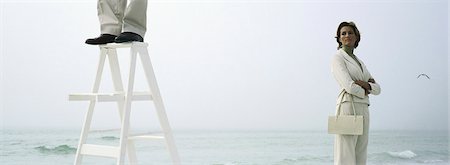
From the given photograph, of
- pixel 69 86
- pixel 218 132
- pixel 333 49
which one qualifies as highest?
pixel 333 49

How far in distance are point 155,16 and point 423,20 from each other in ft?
9.47

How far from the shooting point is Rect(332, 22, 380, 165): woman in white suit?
353cm

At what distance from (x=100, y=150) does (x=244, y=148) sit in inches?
147

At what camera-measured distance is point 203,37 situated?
640cm

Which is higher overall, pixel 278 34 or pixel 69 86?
pixel 278 34

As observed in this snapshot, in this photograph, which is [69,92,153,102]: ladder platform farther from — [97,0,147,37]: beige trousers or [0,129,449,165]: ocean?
[0,129,449,165]: ocean

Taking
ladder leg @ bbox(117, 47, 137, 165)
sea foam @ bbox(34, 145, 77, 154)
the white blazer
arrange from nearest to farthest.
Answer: ladder leg @ bbox(117, 47, 137, 165) < the white blazer < sea foam @ bbox(34, 145, 77, 154)

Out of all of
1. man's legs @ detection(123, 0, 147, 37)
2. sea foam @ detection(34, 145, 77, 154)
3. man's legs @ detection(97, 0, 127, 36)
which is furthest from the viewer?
Result: sea foam @ detection(34, 145, 77, 154)

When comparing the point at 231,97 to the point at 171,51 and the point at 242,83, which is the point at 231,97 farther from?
the point at 171,51

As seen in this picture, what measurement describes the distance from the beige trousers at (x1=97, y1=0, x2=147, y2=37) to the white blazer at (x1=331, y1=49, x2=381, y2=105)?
3.73 feet

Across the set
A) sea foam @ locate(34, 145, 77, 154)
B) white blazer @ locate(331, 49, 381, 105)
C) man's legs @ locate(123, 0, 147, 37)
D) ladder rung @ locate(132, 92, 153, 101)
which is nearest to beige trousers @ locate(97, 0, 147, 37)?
man's legs @ locate(123, 0, 147, 37)

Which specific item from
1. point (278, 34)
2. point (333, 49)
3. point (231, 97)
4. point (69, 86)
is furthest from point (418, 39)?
point (69, 86)

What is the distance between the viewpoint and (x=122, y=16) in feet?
10.8

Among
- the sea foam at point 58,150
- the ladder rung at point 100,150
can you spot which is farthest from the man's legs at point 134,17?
the sea foam at point 58,150
